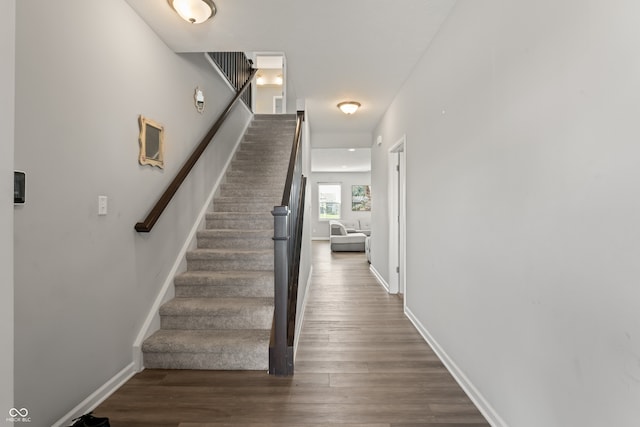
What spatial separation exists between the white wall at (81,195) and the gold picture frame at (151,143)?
65 millimetres

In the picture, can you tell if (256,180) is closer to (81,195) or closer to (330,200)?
(81,195)

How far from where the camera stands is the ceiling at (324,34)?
2.19 metres

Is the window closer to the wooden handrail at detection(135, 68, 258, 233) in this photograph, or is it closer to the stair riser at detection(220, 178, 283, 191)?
the stair riser at detection(220, 178, 283, 191)

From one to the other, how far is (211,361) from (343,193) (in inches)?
398

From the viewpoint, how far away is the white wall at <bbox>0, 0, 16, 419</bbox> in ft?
2.97

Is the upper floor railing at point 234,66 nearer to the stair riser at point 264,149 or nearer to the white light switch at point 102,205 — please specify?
the stair riser at point 264,149

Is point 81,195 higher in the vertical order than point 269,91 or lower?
lower

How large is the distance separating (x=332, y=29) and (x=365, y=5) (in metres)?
0.38

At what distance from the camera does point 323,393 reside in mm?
2000

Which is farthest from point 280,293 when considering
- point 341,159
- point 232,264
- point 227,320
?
point 341,159

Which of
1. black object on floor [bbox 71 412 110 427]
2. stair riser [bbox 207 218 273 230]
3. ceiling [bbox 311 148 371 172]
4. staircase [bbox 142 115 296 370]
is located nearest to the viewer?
black object on floor [bbox 71 412 110 427]

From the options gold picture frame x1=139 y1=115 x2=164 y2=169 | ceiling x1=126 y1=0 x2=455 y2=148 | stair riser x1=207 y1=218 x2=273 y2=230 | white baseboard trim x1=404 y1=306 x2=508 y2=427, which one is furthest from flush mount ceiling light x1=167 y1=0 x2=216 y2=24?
white baseboard trim x1=404 y1=306 x2=508 y2=427

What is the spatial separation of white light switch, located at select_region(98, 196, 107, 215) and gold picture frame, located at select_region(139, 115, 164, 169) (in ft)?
1.54

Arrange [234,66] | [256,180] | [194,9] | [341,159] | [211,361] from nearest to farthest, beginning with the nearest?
[194,9] < [211,361] < [256,180] < [234,66] < [341,159]
